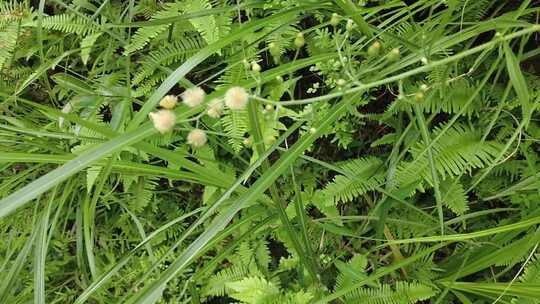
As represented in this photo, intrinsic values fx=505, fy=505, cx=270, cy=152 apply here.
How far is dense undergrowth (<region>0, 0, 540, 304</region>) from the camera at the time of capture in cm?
148

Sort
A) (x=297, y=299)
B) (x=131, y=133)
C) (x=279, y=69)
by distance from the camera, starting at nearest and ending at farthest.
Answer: (x=131, y=133) → (x=279, y=69) → (x=297, y=299)

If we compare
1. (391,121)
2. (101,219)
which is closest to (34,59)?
(101,219)

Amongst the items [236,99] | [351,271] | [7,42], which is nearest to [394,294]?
[351,271]

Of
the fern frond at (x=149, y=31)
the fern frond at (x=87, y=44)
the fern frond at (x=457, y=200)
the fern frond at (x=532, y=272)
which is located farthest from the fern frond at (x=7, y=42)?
the fern frond at (x=532, y=272)

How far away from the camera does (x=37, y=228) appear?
1737mm

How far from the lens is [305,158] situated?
5.71ft

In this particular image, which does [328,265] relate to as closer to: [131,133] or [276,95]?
[276,95]

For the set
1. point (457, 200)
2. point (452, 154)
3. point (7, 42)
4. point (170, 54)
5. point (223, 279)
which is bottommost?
point (223, 279)

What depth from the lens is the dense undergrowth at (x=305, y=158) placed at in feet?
4.86

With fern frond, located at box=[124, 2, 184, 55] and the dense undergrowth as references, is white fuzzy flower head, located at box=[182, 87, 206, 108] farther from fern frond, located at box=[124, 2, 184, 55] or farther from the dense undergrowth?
fern frond, located at box=[124, 2, 184, 55]

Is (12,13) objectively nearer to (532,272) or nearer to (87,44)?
(87,44)

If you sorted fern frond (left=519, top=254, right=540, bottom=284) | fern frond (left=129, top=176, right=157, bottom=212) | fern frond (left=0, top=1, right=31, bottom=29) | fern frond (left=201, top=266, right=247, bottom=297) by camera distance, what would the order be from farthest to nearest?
1. fern frond (left=0, top=1, right=31, bottom=29)
2. fern frond (left=129, top=176, right=157, bottom=212)
3. fern frond (left=201, top=266, right=247, bottom=297)
4. fern frond (left=519, top=254, right=540, bottom=284)

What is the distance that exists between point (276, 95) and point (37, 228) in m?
0.96

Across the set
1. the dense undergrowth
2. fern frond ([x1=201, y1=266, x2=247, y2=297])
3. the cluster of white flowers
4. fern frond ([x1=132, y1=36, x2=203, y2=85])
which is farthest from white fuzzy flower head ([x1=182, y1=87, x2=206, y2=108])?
fern frond ([x1=201, y1=266, x2=247, y2=297])
